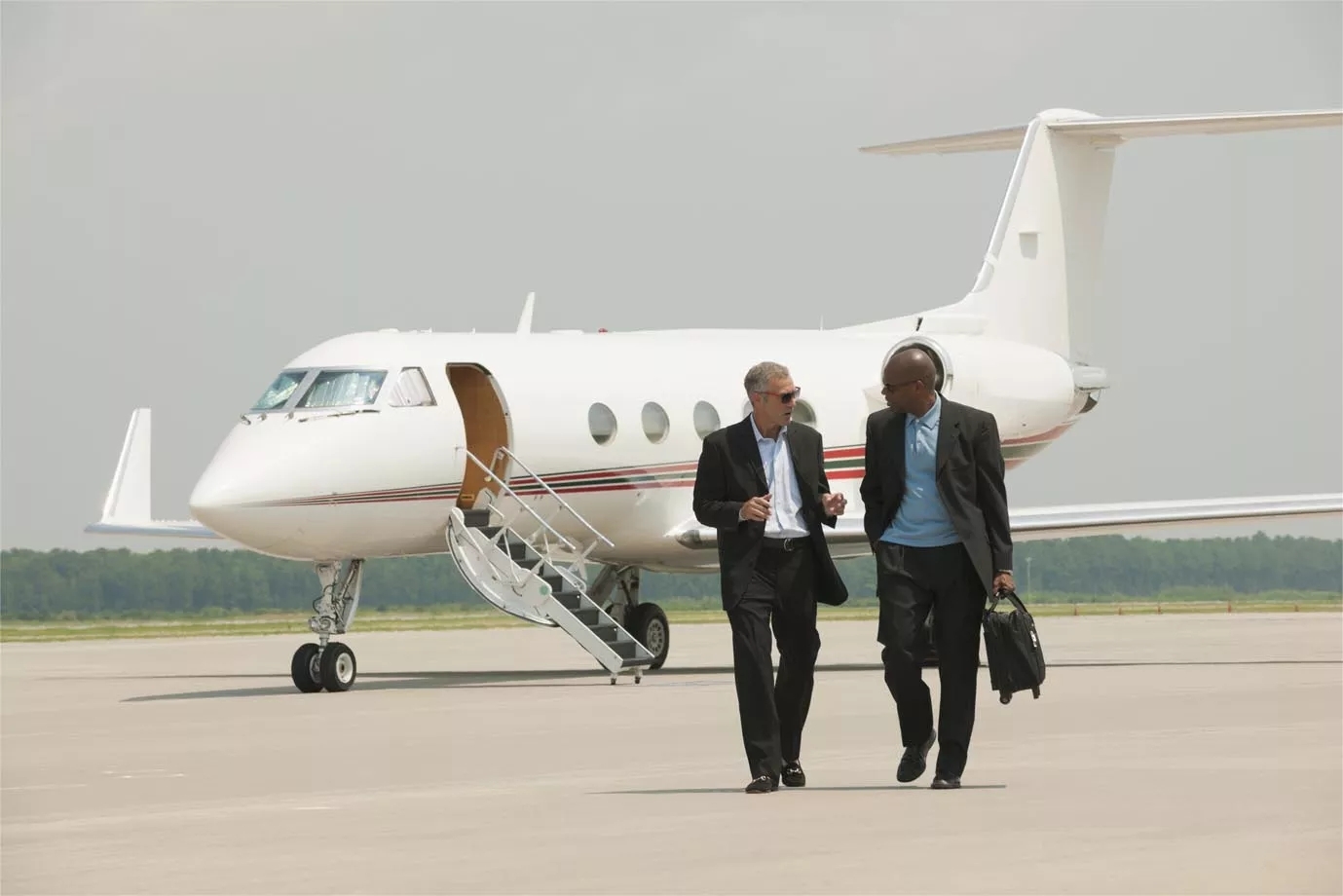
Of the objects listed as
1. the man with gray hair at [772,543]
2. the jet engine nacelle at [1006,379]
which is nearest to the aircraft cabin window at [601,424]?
the jet engine nacelle at [1006,379]

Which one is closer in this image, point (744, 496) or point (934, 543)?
point (934, 543)

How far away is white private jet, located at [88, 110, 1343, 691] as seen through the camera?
69.2 ft

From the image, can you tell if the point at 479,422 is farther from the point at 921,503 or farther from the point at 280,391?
the point at 921,503

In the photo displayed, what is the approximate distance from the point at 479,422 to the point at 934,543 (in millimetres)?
13229

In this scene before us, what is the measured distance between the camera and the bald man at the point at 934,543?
10852 mm

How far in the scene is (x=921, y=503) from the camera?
10.9 m

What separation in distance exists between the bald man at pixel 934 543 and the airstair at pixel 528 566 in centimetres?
1050

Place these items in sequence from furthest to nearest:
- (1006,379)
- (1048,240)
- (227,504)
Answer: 1. (1048,240)
2. (1006,379)
3. (227,504)

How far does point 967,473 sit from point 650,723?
5249mm

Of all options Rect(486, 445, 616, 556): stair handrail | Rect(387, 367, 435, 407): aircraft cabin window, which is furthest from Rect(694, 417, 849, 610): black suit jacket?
Rect(486, 445, 616, 556): stair handrail

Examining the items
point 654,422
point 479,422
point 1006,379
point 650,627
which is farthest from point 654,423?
point 1006,379

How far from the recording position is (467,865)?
8469mm

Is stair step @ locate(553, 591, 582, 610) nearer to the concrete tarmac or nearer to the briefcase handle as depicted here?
the concrete tarmac

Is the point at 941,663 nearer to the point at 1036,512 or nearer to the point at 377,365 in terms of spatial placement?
the point at 377,365
